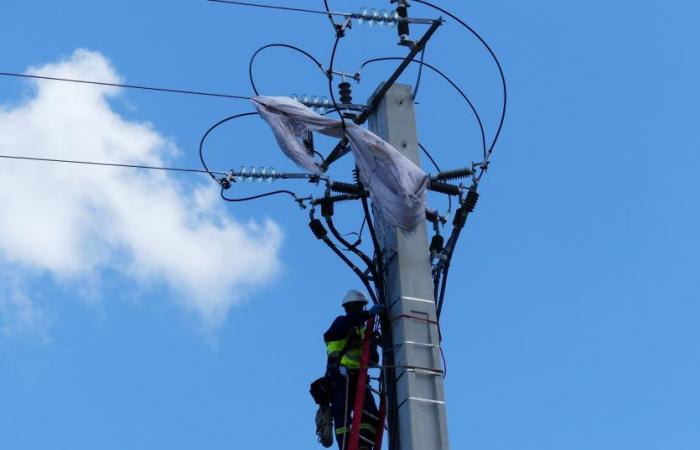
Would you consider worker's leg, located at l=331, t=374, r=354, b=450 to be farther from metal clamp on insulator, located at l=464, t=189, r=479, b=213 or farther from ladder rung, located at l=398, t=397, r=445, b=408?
metal clamp on insulator, located at l=464, t=189, r=479, b=213

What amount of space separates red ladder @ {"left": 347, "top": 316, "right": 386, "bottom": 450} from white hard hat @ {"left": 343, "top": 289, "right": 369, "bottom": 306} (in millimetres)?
854

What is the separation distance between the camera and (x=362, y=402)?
7988 millimetres

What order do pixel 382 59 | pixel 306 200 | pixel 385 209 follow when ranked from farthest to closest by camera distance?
pixel 382 59 → pixel 306 200 → pixel 385 209

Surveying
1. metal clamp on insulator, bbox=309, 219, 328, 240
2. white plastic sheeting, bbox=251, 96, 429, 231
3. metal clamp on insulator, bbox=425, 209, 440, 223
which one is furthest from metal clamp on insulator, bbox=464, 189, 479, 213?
metal clamp on insulator, bbox=309, 219, 328, 240

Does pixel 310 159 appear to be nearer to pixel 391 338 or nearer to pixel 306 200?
pixel 306 200

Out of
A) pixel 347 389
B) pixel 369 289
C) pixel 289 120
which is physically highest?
pixel 289 120

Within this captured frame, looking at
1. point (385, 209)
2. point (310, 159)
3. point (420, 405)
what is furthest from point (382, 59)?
point (420, 405)

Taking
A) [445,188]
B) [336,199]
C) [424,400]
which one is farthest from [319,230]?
[424,400]

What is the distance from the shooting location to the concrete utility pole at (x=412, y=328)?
750cm

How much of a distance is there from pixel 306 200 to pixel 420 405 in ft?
6.41

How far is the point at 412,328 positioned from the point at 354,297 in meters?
1.41

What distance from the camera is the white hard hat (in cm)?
920

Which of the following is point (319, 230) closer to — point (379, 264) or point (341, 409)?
point (379, 264)

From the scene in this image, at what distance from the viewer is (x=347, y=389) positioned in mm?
8367
